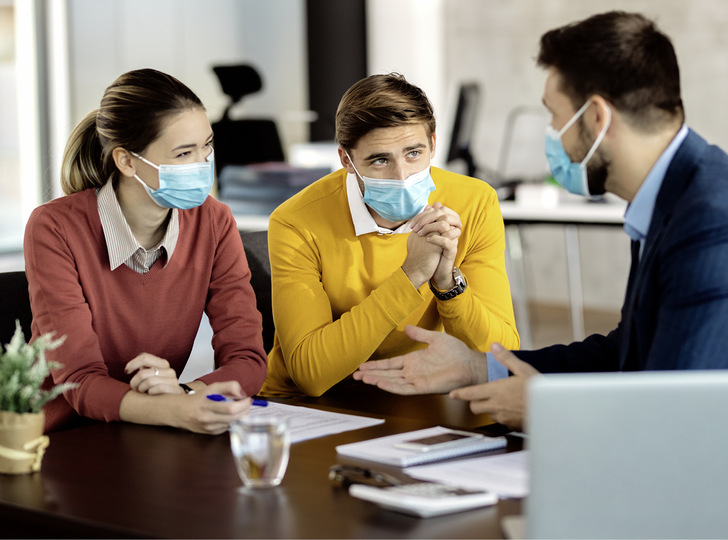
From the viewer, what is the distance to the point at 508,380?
4.62 feet

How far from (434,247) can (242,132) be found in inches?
129

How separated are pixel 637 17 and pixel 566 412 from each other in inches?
30.0

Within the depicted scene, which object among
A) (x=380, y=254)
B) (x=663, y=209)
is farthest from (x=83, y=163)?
(x=663, y=209)

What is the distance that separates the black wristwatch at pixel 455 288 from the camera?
1.95 m

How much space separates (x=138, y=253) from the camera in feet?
5.94

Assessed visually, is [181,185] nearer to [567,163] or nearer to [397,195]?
[397,195]

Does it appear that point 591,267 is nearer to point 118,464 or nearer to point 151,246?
point 151,246

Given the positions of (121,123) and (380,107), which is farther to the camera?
(380,107)

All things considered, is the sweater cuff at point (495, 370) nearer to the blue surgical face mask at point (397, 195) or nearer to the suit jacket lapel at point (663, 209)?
the suit jacket lapel at point (663, 209)

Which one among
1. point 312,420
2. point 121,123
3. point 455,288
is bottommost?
Answer: point 312,420

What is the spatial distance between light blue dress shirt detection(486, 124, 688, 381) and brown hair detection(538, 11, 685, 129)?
4 centimetres

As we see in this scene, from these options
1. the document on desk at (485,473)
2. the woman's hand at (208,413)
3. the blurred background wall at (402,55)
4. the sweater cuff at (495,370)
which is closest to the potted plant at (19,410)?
the woman's hand at (208,413)

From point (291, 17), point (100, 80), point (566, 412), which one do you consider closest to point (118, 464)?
point (566, 412)

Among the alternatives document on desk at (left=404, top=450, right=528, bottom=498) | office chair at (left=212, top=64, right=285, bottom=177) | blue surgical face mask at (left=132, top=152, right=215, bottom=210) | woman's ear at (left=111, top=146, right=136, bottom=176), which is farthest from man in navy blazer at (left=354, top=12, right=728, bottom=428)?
office chair at (left=212, top=64, right=285, bottom=177)
